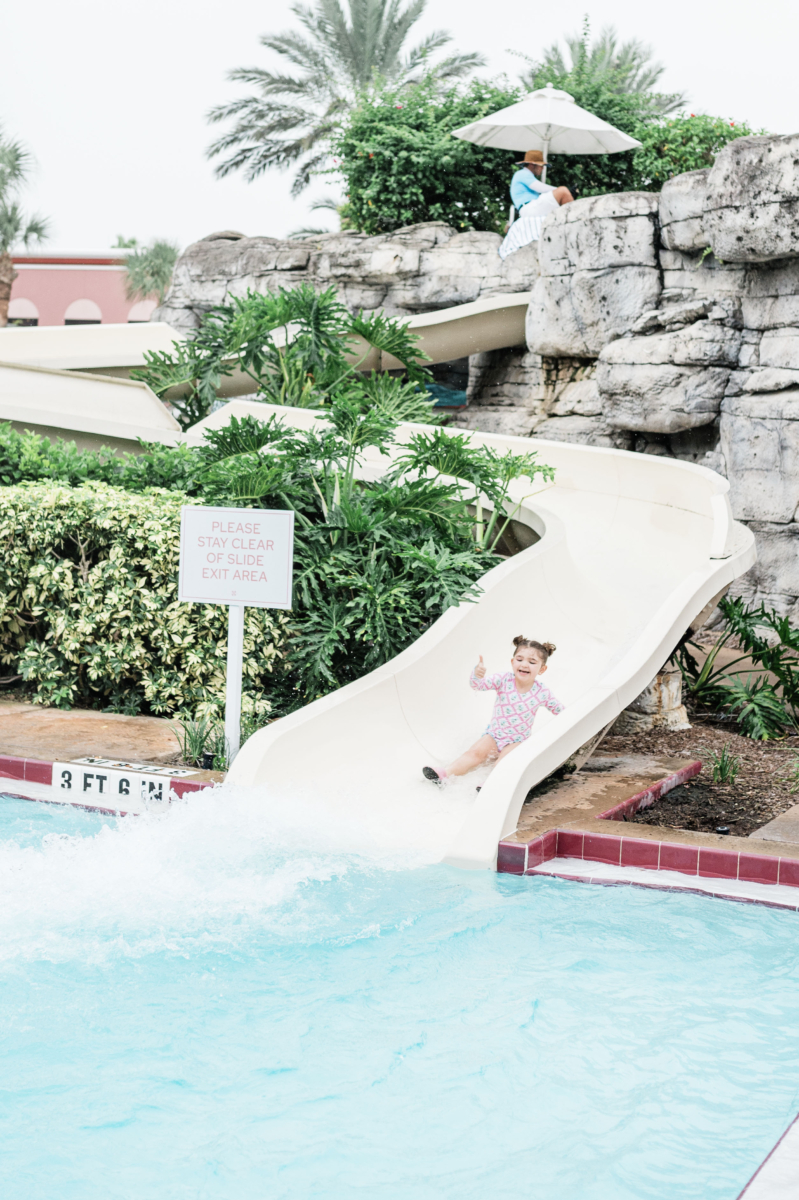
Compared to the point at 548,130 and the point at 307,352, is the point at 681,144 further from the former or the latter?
the point at 307,352

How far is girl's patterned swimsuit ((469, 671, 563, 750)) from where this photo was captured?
651 cm

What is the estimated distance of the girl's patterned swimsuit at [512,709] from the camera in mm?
6508

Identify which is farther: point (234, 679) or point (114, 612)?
point (114, 612)

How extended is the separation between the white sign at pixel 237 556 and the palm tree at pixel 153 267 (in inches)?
1144

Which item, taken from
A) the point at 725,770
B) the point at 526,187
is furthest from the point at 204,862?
the point at 526,187

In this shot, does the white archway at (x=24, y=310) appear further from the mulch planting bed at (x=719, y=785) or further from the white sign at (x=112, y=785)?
the white sign at (x=112, y=785)

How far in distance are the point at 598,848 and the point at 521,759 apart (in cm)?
60

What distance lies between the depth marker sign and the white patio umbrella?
11.3 meters

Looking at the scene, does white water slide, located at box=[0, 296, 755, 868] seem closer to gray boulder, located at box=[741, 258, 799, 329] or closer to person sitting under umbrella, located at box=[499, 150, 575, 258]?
gray boulder, located at box=[741, 258, 799, 329]

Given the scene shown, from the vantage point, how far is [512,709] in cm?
653

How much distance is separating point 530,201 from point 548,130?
3.48 ft

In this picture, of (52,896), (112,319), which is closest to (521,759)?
(52,896)

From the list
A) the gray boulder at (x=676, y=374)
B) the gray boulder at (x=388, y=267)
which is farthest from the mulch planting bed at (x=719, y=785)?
the gray boulder at (x=388, y=267)

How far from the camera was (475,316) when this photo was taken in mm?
14812
